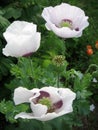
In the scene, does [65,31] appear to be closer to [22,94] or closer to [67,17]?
[67,17]

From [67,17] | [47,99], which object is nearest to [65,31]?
[67,17]

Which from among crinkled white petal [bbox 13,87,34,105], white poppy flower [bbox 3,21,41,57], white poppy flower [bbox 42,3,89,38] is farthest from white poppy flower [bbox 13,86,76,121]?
white poppy flower [bbox 42,3,89,38]

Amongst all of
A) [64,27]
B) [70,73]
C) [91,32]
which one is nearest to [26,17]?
[70,73]

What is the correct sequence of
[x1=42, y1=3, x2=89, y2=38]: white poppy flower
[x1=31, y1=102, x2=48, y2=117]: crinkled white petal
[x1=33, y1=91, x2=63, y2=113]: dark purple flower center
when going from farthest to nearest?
1. [x1=42, y1=3, x2=89, y2=38]: white poppy flower
2. [x1=33, y1=91, x2=63, y2=113]: dark purple flower center
3. [x1=31, y1=102, x2=48, y2=117]: crinkled white petal

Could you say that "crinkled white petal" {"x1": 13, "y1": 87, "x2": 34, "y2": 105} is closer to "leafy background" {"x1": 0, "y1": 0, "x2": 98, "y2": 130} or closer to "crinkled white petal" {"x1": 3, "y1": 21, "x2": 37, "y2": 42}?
"leafy background" {"x1": 0, "y1": 0, "x2": 98, "y2": 130}

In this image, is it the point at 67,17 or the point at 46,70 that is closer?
the point at 67,17

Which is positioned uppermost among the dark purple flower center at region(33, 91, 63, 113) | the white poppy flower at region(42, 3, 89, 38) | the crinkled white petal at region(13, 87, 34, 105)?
the white poppy flower at region(42, 3, 89, 38)

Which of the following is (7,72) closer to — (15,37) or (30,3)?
(30,3)

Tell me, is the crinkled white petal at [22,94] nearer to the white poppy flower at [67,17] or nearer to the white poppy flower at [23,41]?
the white poppy flower at [23,41]

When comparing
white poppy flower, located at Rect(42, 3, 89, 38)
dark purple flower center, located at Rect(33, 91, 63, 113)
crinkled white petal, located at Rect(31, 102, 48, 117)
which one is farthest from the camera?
white poppy flower, located at Rect(42, 3, 89, 38)
